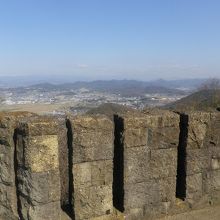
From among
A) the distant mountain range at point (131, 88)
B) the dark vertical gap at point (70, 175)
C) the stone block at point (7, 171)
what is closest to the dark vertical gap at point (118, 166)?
the dark vertical gap at point (70, 175)

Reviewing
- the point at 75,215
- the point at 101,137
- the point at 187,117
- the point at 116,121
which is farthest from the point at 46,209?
the point at 187,117

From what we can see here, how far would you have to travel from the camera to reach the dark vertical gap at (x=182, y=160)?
799 cm

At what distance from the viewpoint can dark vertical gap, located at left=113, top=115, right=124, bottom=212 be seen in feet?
24.1

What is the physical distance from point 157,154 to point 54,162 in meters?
2.10

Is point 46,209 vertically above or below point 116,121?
below

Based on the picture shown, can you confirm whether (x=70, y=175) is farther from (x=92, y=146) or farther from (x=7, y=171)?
(x=7, y=171)

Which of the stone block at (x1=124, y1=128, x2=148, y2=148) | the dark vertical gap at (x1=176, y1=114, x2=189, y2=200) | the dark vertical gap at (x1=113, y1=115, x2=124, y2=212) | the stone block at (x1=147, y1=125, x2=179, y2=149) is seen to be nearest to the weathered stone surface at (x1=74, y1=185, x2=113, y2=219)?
the dark vertical gap at (x1=113, y1=115, x2=124, y2=212)

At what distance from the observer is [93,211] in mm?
7164

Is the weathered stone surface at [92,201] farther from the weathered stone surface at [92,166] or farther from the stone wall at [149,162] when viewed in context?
the stone wall at [149,162]

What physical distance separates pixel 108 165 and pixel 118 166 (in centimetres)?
40

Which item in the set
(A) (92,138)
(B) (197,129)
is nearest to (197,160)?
(B) (197,129)

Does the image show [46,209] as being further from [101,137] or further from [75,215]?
[101,137]

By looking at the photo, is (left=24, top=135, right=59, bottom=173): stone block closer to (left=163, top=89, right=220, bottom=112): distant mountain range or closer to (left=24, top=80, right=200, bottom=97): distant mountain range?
(left=163, top=89, right=220, bottom=112): distant mountain range

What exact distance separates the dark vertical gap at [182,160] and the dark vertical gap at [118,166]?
1384 mm
